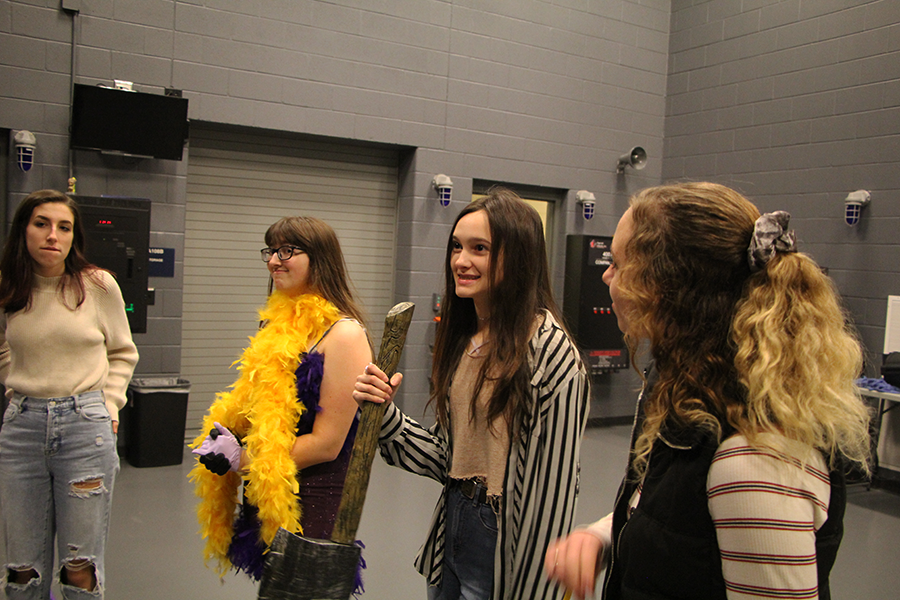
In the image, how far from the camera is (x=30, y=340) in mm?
2176

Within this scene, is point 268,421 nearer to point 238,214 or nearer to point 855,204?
point 238,214

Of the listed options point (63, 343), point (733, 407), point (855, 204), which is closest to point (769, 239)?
point (733, 407)

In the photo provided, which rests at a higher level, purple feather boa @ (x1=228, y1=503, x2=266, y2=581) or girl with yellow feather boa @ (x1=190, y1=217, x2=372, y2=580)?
girl with yellow feather boa @ (x1=190, y1=217, x2=372, y2=580)

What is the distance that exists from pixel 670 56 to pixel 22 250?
6526 mm

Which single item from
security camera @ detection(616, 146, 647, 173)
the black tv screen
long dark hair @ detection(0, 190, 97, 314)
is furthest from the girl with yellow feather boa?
security camera @ detection(616, 146, 647, 173)

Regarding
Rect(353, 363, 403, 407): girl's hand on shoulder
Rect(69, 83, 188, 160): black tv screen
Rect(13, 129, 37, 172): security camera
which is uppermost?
Rect(69, 83, 188, 160): black tv screen

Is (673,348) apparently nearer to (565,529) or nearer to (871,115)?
(565,529)

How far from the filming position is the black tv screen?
4.39 m

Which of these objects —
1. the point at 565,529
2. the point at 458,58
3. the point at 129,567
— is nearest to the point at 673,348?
the point at 565,529

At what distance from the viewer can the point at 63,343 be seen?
2.20 m

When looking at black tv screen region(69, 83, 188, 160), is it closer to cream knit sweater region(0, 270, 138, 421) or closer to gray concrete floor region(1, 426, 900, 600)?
gray concrete floor region(1, 426, 900, 600)

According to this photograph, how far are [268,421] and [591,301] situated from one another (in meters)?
4.82

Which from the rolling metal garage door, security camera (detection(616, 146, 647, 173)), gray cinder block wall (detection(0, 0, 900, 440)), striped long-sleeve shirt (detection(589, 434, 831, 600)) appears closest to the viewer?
striped long-sleeve shirt (detection(589, 434, 831, 600))

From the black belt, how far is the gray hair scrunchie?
815mm
